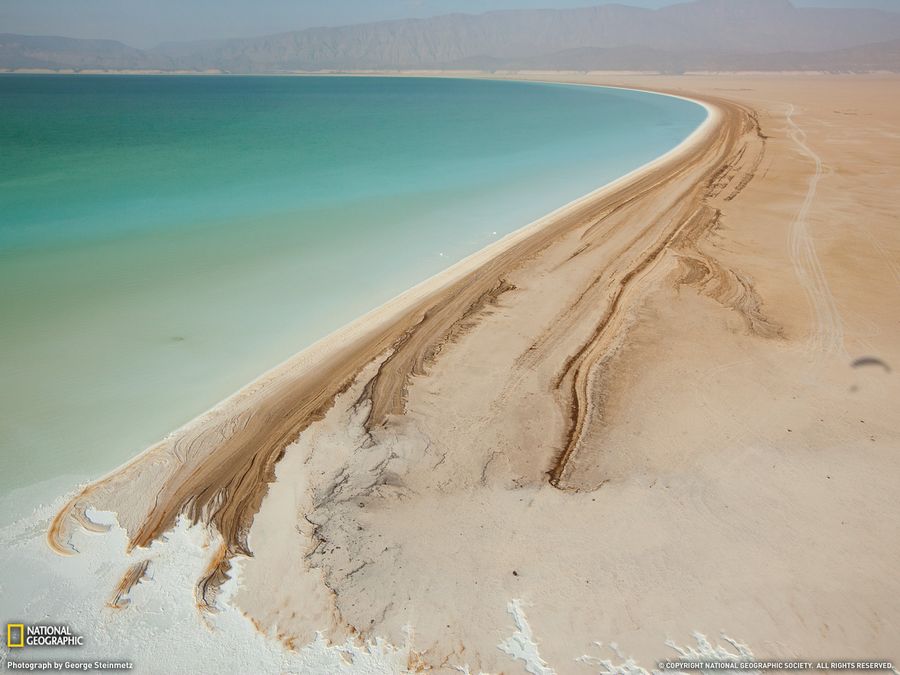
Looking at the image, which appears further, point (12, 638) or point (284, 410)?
point (284, 410)

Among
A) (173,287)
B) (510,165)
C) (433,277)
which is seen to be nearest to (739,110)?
(510,165)

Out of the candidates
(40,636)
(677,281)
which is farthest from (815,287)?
(40,636)

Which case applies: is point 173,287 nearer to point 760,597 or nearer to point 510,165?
point 760,597

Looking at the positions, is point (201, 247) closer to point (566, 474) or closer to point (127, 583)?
point (127, 583)

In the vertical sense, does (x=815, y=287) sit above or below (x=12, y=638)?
above

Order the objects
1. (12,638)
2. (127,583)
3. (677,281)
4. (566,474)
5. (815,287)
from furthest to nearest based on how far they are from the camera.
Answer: (677,281) → (815,287) → (566,474) → (127,583) → (12,638)

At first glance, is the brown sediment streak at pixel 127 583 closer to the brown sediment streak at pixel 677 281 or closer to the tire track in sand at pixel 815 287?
the brown sediment streak at pixel 677 281

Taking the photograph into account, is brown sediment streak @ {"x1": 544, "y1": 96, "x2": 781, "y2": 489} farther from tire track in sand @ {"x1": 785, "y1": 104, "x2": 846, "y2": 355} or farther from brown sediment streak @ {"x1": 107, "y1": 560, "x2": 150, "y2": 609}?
brown sediment streak @ {"x1": 107, "y1": 560, "x2": 150, "y2": 609}
